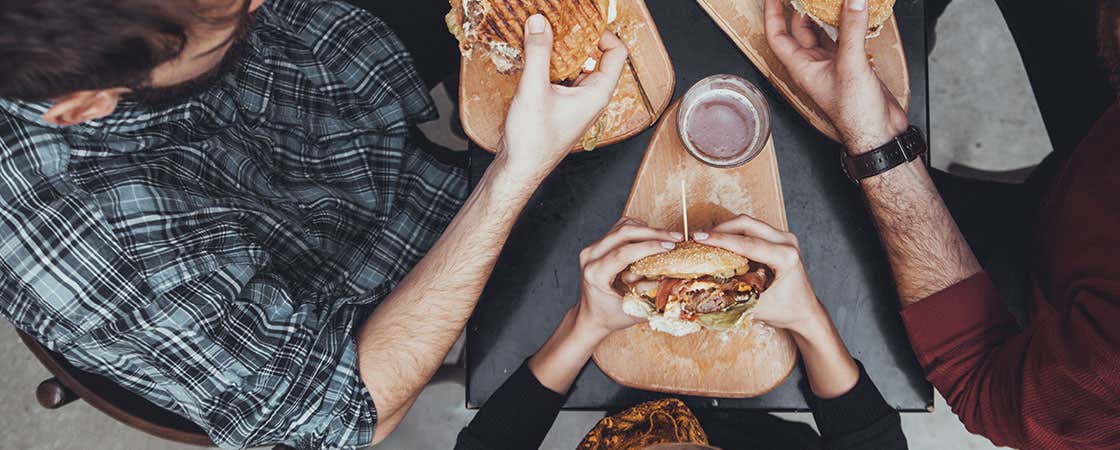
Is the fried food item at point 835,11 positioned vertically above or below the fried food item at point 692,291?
above

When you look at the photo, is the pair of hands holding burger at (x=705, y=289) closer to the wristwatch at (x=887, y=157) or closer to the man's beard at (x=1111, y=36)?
the wristwatch at (x=887, y=157)

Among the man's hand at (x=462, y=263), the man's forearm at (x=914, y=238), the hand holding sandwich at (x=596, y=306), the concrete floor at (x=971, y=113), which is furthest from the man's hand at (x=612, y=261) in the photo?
the concrete floor at (x=971, y=113)

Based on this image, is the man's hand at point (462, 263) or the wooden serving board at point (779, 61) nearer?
the man's hand at point (462, 263)

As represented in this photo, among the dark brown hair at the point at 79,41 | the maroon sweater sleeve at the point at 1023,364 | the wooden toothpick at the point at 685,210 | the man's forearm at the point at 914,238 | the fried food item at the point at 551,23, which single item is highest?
the dark brown hair at the point at 79,41

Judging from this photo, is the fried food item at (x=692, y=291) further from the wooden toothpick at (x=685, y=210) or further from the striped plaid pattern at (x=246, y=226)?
the striped plaid pattern at (x=246, y=226)

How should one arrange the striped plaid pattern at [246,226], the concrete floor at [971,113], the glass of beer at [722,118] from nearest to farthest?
1. the striped plaid pattern at [246,226]
2. the glass of beer at [722,118]
3. the concrete floor at [971,113]

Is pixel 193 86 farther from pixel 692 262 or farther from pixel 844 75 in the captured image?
pixel 844 75

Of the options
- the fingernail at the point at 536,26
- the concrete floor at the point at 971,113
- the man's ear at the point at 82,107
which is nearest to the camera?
the man's ear at the point at 82,107

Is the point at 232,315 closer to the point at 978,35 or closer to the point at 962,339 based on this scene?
the point at 962,339

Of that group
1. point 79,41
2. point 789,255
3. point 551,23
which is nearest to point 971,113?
point 789,255
